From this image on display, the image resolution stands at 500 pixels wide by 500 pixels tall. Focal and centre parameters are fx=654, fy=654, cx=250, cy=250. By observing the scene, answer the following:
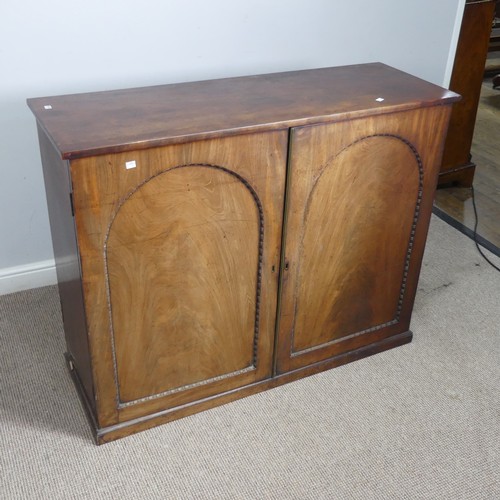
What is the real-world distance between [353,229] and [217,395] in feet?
1.95

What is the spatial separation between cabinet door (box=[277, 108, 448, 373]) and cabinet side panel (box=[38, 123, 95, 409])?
0.53m

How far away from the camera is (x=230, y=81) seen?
6.01 feet

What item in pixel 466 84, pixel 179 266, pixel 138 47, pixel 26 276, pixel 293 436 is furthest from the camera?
pixel 466 84

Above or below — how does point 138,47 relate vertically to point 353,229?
above

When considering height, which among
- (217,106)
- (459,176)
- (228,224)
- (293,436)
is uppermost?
(217,106)

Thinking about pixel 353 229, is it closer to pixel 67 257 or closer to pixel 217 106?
pixel 217 106

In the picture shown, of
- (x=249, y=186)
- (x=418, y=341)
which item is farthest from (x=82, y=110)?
(x=418, y=341)

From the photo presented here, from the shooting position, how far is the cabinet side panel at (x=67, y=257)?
145 centimetres

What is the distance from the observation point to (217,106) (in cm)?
161

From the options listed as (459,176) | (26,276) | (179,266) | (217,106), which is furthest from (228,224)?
(459,176)

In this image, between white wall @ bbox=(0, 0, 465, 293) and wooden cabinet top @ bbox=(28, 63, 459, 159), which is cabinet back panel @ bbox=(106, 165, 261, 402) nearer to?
wooden cabinet top @ bbox=(28, 63, 459, 159)

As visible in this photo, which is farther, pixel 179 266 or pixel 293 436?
pixel 293 436

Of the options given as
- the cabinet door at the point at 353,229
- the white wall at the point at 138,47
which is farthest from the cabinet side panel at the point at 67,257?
the cabinet door at the point at 353,229

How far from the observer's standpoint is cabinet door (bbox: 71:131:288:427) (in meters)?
1.42
